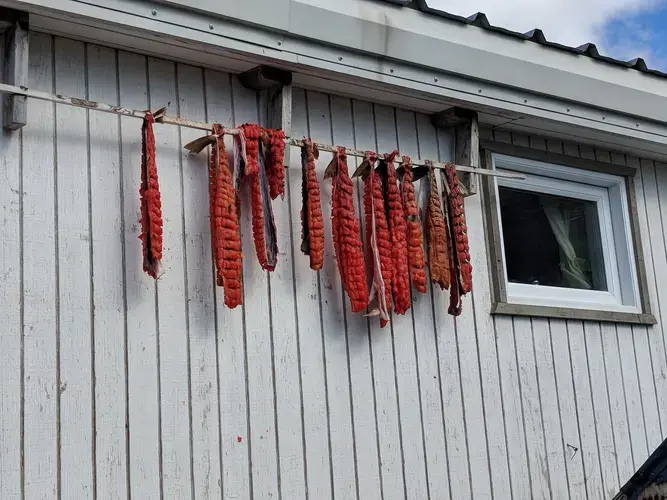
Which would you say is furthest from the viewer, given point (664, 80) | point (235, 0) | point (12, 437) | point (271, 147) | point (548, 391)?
point (664, 80)

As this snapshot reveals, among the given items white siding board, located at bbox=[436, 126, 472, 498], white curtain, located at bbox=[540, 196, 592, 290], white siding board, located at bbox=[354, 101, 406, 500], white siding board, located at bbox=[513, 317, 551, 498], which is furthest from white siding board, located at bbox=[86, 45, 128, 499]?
white curtain, located at bbox=[540, 196, 592, 290]

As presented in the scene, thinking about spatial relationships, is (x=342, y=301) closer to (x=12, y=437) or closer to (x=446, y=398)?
(x=446, y=398)

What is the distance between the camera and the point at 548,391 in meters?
5.25

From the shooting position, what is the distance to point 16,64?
377 cm

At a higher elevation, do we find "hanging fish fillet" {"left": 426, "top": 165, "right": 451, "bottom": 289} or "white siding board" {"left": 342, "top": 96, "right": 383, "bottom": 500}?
"hanging fish fillet" {"left": 426, "top": 165, "right": 451, "bottom": 289}

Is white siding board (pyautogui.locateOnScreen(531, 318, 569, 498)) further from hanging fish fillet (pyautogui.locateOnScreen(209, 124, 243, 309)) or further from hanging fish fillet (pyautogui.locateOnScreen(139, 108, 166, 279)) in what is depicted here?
hanging fish fillet (pyautogui.locateOnScreen(139, 108, 166, 279))

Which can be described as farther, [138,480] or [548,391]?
[548,391]

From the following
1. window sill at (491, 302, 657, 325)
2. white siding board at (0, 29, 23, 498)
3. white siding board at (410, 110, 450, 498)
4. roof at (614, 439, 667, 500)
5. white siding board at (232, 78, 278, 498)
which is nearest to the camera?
roof at (614, 439, 667, 500)

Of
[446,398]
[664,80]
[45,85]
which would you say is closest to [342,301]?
[446,398]

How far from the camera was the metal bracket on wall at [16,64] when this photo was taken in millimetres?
3754

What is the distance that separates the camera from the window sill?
16.9 ft

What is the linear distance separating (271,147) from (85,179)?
0.82 m

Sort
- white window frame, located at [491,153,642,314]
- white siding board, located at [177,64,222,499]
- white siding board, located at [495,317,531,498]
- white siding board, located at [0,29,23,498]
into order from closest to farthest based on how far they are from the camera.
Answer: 1. white siding board, located at [0,29,23,498]
2. white siding board, located at [177,64,222,499]
3. white siding board, located at [495,317,531,498]
4. white window frame, located at [491,153,642,314]

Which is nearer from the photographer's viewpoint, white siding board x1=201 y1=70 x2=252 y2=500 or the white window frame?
white siding board x1=201 y1=70 x2=252 y2=500
